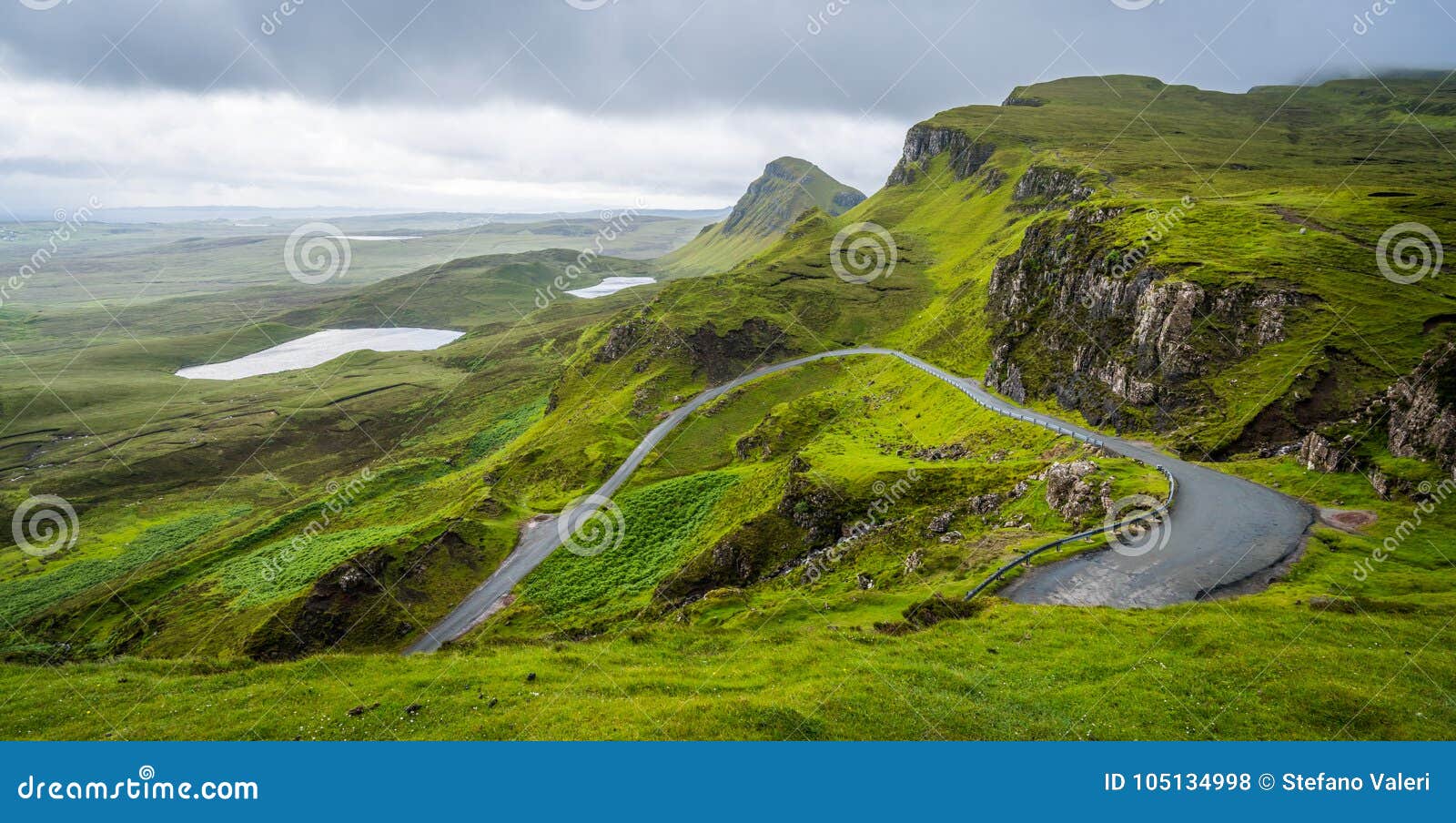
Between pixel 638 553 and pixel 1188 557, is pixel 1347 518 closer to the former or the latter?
pixel 1188 557

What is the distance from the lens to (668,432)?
90.1 metres

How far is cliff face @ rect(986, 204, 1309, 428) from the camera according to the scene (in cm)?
5400

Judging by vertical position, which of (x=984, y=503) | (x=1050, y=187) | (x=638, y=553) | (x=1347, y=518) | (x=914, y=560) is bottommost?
(x=1347, y=518)

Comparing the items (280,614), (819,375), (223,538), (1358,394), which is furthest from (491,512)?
(1358,394)

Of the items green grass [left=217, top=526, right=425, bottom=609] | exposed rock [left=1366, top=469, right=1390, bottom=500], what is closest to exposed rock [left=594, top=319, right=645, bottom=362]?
green grass [left=217, top=526, right=425, bottom=609]

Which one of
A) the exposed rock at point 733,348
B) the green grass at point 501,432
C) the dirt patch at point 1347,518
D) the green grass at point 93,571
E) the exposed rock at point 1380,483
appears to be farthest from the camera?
the green grass at point 501,432

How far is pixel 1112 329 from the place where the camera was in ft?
211

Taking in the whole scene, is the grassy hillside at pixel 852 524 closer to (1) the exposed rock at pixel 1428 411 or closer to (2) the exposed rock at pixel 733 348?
(1) the exposed rock at pixel 1428 411

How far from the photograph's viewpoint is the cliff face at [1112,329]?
54.0 m

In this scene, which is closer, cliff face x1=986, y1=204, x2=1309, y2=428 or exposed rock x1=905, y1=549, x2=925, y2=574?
exposed rock x1=905, y1=549, x2=925, y2=574

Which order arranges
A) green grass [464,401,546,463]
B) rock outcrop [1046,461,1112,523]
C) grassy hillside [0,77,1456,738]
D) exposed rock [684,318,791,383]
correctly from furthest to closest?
green grass [464,401,546,463], exposed rock [684,318,791,383], rock outcrop [1046,461,1112,523], grassy hillside [0,77,1456,738]

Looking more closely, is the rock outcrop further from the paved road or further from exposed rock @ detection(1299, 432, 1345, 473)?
exposed rock @ detection(1299, 432, 1345, 473)

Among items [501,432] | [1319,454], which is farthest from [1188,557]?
[501,432]

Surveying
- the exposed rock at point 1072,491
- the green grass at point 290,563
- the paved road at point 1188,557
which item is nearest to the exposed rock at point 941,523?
the exposed rock at point 1072,491
